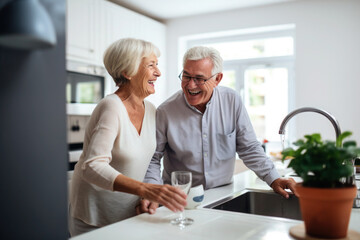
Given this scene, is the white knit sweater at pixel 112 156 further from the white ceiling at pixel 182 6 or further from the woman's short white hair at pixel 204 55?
the white ceiling at pixel 182 6

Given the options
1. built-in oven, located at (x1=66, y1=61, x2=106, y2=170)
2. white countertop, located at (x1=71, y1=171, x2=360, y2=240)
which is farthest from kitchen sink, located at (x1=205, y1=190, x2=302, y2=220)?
built-in oven, located at (x1=66, y1=61, x2=106, y2=170)

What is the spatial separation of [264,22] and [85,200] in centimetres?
379

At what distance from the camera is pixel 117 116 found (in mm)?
1431

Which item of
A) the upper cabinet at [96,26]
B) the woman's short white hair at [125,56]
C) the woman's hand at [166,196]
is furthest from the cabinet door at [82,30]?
the woman's hand at [166,196]

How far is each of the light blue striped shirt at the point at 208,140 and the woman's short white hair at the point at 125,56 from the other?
30cm

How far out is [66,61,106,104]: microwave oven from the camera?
3.60m

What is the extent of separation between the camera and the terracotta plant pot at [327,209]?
0.89m

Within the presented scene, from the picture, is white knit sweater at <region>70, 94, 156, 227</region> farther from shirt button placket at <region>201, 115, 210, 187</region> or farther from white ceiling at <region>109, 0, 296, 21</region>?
white ceiling at <region>109, 0, 296, 21</region>

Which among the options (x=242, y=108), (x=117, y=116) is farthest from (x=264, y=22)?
(x=117, y=116)

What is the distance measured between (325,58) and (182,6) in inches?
74.0

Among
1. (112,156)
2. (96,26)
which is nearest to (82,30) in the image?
(96,26)

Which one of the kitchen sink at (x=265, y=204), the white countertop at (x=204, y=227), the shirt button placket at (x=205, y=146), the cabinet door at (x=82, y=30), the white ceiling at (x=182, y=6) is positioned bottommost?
the kitchen sink at (x=265, y=204)

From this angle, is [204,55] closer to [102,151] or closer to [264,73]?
[102,151]

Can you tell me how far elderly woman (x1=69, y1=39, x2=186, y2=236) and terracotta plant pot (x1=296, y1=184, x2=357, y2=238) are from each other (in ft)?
2.21
